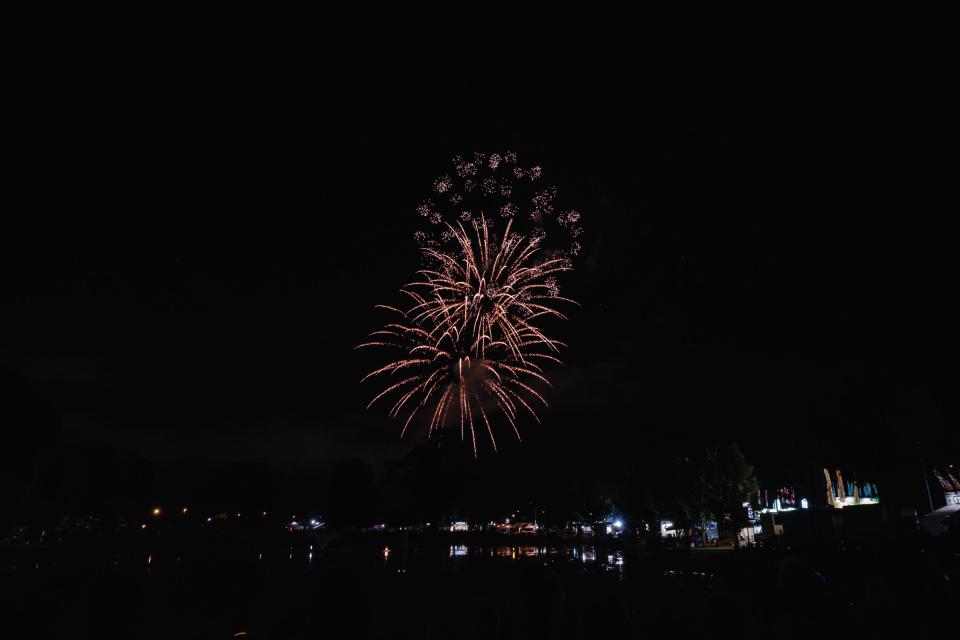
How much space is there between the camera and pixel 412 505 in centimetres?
13038

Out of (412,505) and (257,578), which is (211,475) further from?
(257,578)

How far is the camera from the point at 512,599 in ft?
65.6

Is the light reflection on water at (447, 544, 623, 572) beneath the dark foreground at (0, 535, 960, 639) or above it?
Answer: beneath

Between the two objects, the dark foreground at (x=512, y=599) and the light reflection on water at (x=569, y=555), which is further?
the light reflection on water at (x=569, y=555)

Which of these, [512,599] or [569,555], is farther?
[569,555]

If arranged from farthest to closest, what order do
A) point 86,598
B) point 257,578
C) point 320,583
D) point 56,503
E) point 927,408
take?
point 56,503 → point 927,408 → point 257,578 → point 86,598 → point 320,583

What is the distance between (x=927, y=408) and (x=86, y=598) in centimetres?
4471

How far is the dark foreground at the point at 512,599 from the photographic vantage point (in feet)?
14.7

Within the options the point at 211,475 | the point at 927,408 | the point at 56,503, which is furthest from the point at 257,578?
the point at 211,475

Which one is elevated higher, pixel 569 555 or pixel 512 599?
pixel 512 599

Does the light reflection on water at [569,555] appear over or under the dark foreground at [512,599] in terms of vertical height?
under

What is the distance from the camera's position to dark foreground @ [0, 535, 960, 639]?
14.7ft

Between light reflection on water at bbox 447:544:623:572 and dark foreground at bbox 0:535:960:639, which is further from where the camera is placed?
light reflection on water at bbox 447:544:623:572

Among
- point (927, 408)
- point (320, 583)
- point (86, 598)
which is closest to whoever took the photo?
point (320, 583)
